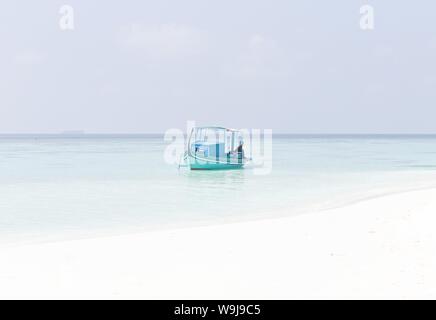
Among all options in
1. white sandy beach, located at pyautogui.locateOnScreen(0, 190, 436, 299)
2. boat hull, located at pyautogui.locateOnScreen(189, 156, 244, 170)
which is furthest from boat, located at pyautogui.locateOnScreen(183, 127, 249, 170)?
white sandy beach, located at pyautogui.locateOnScreen(0, 190, 436, 299)

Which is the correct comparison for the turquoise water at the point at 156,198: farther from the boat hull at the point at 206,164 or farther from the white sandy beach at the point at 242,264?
the white sandy beach at the point at 242,264

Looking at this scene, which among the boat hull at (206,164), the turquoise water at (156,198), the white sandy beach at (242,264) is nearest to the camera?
the white sandy beach at (242,264)

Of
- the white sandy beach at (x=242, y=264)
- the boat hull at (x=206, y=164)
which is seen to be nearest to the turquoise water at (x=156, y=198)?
the boat hull at (x=206, y=164)

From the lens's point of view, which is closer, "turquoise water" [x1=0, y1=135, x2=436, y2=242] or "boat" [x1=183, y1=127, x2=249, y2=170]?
"turquoise water" [x1=0, y1=135, x2=436, y2=242]

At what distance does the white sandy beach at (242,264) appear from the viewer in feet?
16.1

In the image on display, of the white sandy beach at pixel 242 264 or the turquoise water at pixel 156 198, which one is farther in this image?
the turquoise water at pixel 156 198

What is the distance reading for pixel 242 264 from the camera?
233 inches

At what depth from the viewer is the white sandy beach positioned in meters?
4.92

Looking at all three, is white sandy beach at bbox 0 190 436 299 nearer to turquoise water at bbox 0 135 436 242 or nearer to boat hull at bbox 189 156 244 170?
turquoise water at bbox 0 135 436 242

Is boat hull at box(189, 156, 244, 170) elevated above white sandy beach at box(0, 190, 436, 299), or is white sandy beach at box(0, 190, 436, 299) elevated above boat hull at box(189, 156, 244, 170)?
white sandy beach at box(0, 190, 436, 299)

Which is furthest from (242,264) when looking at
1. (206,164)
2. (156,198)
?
(206,164)

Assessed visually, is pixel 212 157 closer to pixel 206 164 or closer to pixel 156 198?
pixel 206 164
